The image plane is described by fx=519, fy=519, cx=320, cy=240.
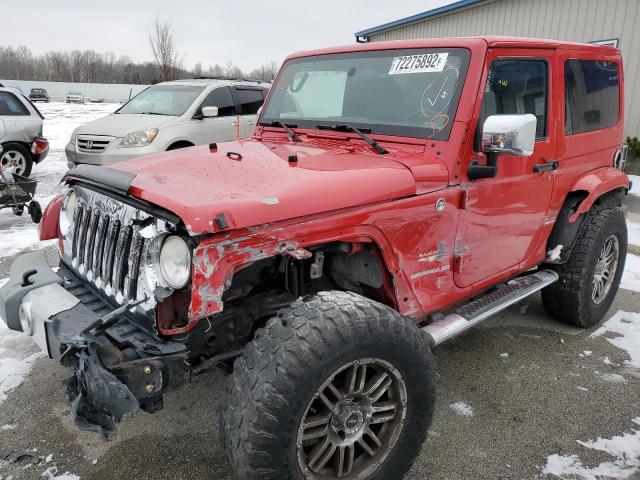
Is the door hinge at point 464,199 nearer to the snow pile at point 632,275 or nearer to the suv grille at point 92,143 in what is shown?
the snow pile at point 632,275

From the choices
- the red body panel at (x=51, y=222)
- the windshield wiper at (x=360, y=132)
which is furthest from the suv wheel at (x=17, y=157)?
the windshield wiper at (x=360, y=132)

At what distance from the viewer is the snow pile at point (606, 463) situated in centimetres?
258

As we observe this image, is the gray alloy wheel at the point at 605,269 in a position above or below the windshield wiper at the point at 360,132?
below

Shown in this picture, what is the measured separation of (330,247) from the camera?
8.07 ft

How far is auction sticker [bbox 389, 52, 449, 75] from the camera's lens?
2949mm

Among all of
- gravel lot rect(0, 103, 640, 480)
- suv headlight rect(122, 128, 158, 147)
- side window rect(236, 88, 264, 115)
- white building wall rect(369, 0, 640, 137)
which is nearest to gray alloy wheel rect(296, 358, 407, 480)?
gravel lot rect(0, 103, 640, 480)

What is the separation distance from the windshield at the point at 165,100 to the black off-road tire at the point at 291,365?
7199 millimetres

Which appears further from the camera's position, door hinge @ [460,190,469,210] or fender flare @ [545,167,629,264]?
fender flare @ [545,167,629,264]

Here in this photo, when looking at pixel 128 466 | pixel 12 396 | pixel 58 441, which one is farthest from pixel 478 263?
pixel 12 396

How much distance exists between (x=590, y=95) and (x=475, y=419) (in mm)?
2448

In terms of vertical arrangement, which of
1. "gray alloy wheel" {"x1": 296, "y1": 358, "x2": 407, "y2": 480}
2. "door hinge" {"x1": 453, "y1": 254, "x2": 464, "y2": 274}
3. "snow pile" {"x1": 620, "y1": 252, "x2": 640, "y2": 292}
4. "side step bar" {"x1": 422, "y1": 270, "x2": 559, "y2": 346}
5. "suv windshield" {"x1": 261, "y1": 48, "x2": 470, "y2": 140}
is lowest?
"snow pile" {"x1": 620, "y1": 252, "x2": 640, "y2": 292}

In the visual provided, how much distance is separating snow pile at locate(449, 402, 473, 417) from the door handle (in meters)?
1.51

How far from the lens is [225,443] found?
2.04 metres

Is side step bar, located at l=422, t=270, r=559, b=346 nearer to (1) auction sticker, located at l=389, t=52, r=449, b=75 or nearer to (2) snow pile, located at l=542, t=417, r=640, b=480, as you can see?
(2) snow pile, located at l=542, t=417, r=640, b=480
